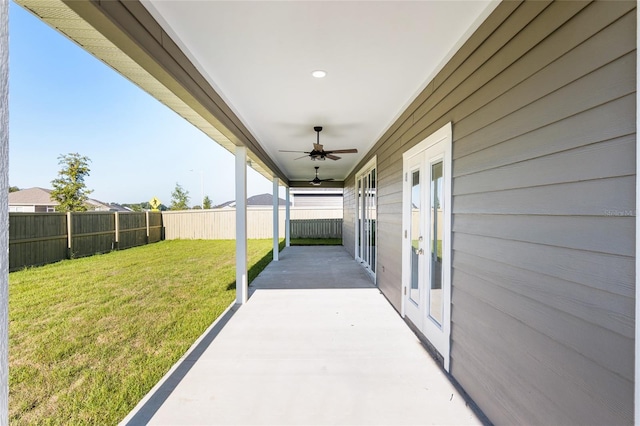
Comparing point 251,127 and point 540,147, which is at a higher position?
point 251,127

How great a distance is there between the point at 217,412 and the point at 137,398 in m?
0.65

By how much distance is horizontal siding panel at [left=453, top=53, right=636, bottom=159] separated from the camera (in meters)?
1.08

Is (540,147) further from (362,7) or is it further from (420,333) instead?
(420,333)

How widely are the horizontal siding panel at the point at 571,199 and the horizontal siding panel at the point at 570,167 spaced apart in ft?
0.09

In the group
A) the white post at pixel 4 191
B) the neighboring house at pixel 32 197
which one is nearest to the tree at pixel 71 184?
the neighboring house at pixel 32 197

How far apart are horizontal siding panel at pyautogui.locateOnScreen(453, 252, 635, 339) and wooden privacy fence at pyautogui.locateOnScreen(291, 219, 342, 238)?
13.1 metres

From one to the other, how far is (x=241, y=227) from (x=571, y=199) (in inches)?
157

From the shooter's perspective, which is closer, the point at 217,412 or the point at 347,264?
the point at 217,412

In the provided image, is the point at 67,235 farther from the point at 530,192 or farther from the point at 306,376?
the point at 530,192

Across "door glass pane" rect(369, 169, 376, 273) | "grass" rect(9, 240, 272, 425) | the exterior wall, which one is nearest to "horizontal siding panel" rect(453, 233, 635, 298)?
the exterior wall

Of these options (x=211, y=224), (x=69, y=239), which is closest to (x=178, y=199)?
(x=211, y=224)

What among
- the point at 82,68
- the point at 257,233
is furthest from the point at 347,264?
the point at 82,68

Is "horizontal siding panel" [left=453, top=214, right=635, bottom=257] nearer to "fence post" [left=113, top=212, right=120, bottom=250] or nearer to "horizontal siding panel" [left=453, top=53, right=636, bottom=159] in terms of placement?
"horizontal siding panel" [left=453, top=53, right=636, bottom=159]

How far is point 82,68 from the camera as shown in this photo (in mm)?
9656
